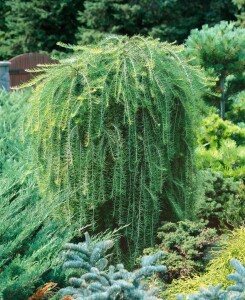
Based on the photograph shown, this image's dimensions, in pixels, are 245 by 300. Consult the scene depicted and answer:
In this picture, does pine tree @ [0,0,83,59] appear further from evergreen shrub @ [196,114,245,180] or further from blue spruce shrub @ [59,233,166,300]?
blue spruce shrub @ [59,233,166,300]

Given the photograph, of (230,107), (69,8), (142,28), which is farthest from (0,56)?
(230,107)

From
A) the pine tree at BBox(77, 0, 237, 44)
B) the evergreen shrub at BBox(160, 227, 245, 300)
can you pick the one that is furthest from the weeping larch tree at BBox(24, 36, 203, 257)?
the pine tree at BBox(77, 0, 237, 44)

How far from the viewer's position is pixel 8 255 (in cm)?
319

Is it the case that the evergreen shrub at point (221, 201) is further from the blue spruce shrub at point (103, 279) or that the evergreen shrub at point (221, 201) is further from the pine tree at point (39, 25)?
the pine tree at point (39, 25)

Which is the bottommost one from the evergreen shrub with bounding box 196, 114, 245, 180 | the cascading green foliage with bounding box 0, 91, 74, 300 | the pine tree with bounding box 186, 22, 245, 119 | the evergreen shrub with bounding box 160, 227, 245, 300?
the evergreen shrub with bounding box 160, 227, 245, 300

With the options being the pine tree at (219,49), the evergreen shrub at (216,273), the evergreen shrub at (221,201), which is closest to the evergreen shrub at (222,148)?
the evergreen shrub at (221,201)

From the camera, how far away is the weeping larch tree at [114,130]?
13.4ft

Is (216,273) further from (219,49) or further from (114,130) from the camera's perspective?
(219,49)

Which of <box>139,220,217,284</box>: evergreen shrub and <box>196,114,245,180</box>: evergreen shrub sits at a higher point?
<box>196,114,245,180</box>: evergreen shrub

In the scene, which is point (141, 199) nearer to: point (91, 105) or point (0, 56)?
point (91, 105)

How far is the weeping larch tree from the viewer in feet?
13.4

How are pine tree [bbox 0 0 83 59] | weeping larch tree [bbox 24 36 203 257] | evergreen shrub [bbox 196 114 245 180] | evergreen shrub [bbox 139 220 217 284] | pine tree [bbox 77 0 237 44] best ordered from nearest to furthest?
1. evergreen shrub [bbox 139 220 217 284]
2. weeping larch tree [bbox 24 36 203 257]
3. evergreen shrub [bbox 196 114 245 180]
4. pine tree [bbox 77 0 237 44]
5. pine tree [bbox 0 0 83 59]

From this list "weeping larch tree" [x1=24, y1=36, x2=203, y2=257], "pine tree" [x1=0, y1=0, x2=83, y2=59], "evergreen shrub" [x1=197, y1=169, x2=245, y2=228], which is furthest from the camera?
"pine tree" [x1=0, y1=0, x2=83, y2=59]

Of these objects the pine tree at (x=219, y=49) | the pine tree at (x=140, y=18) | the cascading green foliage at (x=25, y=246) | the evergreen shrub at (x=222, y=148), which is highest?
the pine tree at (x=140, y=18)
